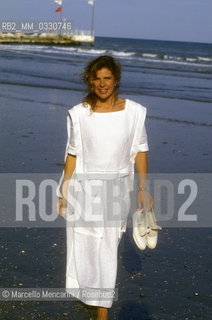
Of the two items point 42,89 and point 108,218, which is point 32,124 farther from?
point 108,218

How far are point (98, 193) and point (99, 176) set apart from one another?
12 cm

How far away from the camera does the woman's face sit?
3.23 meters

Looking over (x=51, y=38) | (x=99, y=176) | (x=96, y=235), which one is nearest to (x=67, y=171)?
(x=99, y=176)

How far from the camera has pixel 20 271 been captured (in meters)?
4.26

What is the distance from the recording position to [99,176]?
330 cm

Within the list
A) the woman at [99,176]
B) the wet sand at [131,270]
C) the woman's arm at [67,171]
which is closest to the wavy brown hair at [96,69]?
→ the woman at [99,176]

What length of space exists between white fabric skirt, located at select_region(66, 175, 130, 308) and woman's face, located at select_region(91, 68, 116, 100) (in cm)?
55

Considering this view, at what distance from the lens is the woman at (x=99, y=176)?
322cm

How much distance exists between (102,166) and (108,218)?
346 millimetres

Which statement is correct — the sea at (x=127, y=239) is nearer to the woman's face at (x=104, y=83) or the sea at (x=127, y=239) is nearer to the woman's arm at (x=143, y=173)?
the woman's face at (x=104, y=83)

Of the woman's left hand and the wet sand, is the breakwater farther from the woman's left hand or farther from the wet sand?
the woman's left hand

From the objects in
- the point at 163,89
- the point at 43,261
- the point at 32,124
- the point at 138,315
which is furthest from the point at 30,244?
the point at 163,89

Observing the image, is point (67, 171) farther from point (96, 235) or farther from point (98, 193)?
point (96, 235)

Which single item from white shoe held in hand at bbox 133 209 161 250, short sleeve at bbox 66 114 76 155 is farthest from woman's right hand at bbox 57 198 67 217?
white shoe held in hand at bbox 133 209 161 250
